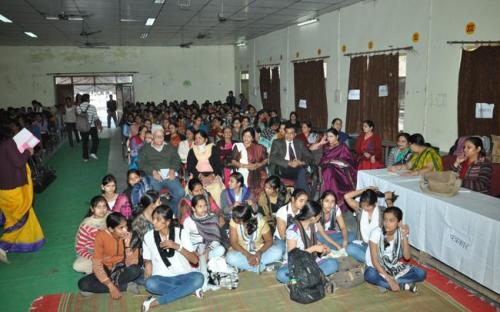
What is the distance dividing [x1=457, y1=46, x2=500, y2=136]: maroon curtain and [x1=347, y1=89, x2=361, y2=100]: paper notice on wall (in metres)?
2.54

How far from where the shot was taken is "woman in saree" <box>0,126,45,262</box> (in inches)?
169

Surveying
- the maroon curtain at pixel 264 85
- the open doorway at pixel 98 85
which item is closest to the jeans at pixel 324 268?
the maroon curtain at pixel 264 85

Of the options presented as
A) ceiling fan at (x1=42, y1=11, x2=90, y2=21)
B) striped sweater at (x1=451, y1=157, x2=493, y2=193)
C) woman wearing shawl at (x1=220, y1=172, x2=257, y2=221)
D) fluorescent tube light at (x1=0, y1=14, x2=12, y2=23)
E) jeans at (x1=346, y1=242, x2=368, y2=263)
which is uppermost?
fluorescent tube light at (x1=0, y1=14, x2=12, y2=23)

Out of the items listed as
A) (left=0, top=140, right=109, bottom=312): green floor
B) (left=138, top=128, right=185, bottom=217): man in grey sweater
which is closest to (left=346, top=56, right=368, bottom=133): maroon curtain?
(left=138, top=128, right=185, bottom=217): man in grey sweater

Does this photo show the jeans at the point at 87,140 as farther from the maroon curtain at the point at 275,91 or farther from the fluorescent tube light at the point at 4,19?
the maroon curtain at the point at 275,91

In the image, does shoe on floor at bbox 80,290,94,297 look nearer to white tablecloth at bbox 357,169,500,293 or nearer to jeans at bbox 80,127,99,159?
white tablecloth at bbox 357,169,500,293

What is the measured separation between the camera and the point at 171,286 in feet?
11.1

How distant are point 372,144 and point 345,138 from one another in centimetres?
96

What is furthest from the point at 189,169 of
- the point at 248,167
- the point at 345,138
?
the point at 345,138

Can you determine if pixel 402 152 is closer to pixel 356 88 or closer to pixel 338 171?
pixel 338 171

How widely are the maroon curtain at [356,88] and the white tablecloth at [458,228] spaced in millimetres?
3984

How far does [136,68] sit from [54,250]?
1327 cm

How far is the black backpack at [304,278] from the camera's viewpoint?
3.33 meters

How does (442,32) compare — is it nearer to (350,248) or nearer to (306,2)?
(306,2)
